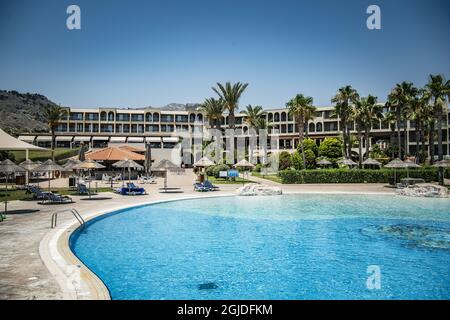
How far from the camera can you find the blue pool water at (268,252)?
302 inches

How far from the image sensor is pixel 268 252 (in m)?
10.5

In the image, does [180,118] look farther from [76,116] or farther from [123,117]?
[76,116]

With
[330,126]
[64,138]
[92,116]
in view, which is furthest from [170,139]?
[330,126]

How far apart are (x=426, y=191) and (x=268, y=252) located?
63.1ft

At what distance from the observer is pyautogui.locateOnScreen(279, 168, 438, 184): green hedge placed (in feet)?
112

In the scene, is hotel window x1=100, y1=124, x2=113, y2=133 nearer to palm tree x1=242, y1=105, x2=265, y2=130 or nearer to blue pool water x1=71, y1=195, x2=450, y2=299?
palm tree x1=242, y1=105, x2=265, y2=130

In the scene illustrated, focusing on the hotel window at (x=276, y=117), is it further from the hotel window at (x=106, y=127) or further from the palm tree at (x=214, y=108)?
the hotel window at (x=106, y=127)

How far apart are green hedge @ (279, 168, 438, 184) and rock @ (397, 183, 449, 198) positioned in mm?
9674

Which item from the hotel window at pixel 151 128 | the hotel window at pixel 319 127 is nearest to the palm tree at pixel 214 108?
the hotel window at pixel 319 127

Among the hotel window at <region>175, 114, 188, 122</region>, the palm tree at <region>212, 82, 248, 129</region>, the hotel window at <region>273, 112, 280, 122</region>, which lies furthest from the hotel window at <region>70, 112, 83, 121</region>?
the palm tree at <region>212, 82, 248, 129</region>

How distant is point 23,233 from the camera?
427 inches
